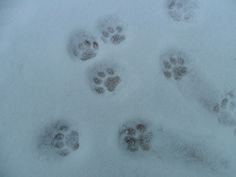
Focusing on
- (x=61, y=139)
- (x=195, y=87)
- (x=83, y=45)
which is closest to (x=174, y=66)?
(x=195, y=87)

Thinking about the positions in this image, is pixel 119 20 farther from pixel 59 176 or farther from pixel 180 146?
pixel 59 176

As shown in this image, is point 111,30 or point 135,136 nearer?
point 135,136

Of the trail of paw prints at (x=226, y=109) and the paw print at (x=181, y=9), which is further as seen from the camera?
the paw print at (x=181, y=9)

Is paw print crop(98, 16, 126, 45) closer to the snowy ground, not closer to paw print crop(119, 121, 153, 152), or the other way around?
the snowy ground

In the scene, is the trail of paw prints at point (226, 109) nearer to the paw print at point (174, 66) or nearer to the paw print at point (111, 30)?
the paw print at point (174, 66)

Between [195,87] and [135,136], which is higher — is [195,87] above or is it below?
above

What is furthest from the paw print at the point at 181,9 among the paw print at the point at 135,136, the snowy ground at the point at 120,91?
the paw print at the point at 135,136

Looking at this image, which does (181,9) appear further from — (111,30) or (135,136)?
(135,136)
